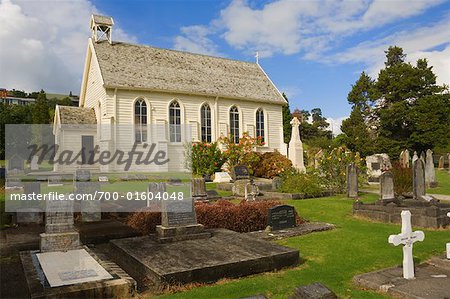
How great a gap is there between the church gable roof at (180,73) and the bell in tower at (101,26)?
727 mm

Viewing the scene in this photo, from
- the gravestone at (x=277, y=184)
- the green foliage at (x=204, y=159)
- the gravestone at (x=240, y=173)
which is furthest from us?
the green foliage at (x=204, y=159)

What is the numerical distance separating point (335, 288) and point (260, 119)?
2760 cm

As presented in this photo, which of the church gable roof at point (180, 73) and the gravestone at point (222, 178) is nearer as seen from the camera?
the gravestone at point (222, 178)

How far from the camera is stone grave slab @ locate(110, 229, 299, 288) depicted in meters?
5.79

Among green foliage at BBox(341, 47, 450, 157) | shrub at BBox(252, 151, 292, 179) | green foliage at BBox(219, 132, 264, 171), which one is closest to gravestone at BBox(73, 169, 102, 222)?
green foliage at BBox(219, 132, 264, 171)

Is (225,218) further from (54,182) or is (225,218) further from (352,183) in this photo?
(54,182)

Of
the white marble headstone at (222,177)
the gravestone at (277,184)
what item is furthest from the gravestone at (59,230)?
the white marble headstone at (222,177)

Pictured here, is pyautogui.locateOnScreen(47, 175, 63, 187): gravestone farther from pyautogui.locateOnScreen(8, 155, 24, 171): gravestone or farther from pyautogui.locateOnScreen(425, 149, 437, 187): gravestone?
pyautogui.locateOnScreen(425, 149, 437, 187): gravestone

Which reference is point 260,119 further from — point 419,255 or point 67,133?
point 419,255

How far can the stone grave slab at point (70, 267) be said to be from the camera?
5.34 meters

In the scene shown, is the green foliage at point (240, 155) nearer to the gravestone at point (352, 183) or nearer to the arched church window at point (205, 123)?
the arched church window at point (205, 123)

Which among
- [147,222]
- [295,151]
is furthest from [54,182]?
[295,151]

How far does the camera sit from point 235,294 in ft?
17.5

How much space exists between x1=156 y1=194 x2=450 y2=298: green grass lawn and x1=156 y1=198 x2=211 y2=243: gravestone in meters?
2.09
